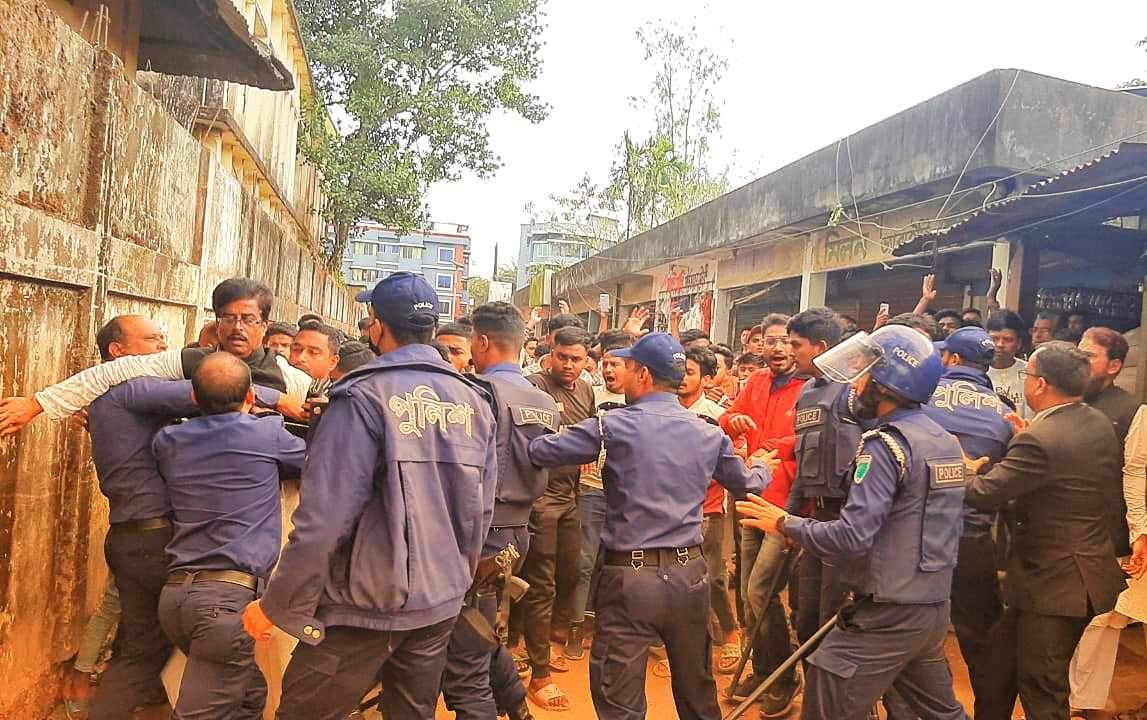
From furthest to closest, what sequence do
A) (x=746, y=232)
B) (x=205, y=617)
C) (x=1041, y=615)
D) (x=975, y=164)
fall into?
(x=746, y=232), (x=975, y=164), (x=1041, y=615), (x=205, y=617)

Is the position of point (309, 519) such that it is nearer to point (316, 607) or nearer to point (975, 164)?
point (316, 607)

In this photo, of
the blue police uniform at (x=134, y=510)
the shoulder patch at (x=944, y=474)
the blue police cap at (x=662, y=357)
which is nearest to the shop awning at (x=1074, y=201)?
the shoulder patch at (x=944, y=474)

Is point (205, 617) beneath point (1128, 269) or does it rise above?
beneath

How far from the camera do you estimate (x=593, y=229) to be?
1060 inches

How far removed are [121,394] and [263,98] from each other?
9.59 metres

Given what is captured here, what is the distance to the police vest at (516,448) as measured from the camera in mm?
3990

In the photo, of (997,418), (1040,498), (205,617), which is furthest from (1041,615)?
(205,617)

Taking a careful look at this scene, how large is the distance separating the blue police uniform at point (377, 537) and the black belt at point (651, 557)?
3.07ft

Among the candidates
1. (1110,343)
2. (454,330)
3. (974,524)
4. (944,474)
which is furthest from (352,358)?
(1110,343)

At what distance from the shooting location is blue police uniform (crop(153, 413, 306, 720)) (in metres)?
3.11

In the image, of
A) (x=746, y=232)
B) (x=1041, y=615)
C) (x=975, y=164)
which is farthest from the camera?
(x=746, y=232)

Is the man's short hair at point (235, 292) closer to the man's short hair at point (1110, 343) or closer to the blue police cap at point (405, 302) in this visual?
the blue police cap at point (405, 302)

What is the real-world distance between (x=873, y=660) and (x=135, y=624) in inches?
114

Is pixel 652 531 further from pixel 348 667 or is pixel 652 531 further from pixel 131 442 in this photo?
pixel 131 442
